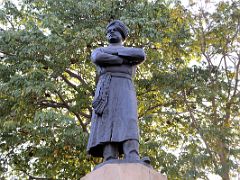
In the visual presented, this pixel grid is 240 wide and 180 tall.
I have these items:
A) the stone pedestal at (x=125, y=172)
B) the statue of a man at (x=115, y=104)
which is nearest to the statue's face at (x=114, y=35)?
the statue of a man at (x=115, y=104)

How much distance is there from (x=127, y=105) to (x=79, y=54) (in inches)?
231

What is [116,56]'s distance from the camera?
5.73 metres

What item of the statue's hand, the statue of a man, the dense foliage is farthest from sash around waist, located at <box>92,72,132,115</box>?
the dense foliage

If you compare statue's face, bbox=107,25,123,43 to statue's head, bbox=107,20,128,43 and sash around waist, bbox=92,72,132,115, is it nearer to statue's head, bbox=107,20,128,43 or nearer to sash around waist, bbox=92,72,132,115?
statue's head, bbox=107,20,128,43

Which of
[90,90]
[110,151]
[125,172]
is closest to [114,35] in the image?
[110,151]

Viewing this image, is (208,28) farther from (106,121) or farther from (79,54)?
(106,121)

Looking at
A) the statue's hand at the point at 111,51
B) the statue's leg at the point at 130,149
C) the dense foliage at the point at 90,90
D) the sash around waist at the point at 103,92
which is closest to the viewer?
the statue's leg at the point at 130,149

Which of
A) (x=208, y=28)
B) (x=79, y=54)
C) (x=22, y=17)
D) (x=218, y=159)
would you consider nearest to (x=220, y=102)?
(x=218, y=159)

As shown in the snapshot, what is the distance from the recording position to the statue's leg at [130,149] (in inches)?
208

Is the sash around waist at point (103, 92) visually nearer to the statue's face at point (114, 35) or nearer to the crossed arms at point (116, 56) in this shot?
the crossed arms at point (116, 56)

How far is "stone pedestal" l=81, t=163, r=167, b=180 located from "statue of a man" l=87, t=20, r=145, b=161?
15 centimetres

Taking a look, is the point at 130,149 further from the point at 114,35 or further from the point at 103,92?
the point at 114,35

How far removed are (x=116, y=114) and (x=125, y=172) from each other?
0.78 m

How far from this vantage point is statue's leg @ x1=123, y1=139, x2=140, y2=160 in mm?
5293
